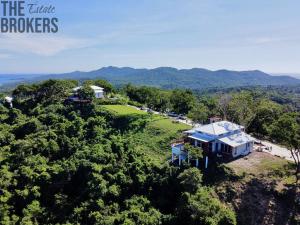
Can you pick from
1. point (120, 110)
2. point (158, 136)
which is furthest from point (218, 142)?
point (120, 110)

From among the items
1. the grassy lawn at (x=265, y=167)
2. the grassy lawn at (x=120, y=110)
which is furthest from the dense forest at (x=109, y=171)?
the grassy lawn at (x=120, y=110)

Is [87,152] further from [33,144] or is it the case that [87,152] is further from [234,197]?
[234,197]

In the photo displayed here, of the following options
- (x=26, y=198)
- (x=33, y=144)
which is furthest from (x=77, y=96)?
(x=26, y=198)

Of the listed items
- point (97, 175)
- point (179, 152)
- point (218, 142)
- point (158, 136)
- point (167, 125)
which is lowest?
point (97, 175)

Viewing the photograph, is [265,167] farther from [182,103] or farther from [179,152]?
[182,103]

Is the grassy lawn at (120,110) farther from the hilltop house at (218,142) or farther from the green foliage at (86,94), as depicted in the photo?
the hilltop house at (218,142)
